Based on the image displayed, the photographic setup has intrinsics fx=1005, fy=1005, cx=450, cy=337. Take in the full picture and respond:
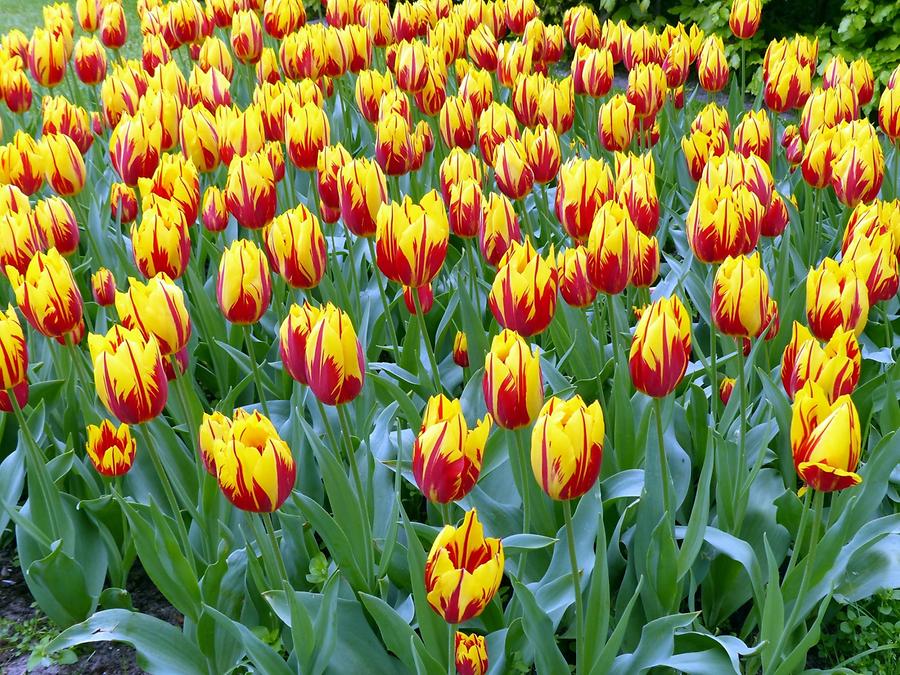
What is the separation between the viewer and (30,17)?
920cm

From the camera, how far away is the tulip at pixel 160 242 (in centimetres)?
222

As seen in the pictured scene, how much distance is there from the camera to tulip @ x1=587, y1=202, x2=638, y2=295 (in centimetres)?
196

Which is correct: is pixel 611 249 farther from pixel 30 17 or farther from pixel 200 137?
pixel 30 17

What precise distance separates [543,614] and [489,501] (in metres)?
0.38

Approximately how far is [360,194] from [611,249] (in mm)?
652

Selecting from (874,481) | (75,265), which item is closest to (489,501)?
(874,481)

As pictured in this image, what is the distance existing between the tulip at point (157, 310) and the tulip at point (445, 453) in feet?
2.10

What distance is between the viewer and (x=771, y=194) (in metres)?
2.32

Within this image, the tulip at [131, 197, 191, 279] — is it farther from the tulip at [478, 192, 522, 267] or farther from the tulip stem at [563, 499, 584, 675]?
the tulip stem at [563, 499, 584, 675]

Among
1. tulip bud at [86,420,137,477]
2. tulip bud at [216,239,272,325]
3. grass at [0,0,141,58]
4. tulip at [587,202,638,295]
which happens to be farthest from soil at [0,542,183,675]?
grass at [0,0,141,58]

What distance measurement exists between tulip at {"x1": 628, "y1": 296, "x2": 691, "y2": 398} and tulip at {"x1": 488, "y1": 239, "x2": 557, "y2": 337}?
23cm

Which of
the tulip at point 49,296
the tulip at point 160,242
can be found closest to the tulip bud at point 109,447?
the tulip at point 49,296

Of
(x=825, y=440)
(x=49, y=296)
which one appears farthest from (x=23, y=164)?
(x=825, y=440)

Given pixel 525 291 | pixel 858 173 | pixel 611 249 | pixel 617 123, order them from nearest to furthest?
pixel 525 291, pixel 611 249, pixel 858 173, pixel 617 123
